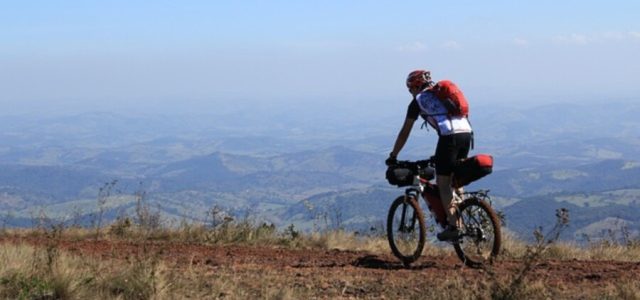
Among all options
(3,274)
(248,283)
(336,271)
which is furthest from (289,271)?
(3,274)

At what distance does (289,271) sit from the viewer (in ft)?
22.7

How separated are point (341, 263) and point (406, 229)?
0.94 metres

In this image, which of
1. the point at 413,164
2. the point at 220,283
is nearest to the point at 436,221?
the point at 413,164

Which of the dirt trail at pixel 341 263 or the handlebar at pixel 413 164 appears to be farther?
the handlebar at pixel 413 164

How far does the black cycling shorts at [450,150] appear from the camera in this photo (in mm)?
7055

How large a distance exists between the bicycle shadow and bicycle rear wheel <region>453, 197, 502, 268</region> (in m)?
0.41

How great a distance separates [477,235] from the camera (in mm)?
7188

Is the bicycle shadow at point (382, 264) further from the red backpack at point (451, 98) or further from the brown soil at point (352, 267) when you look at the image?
the red backpack at point (451, 98)

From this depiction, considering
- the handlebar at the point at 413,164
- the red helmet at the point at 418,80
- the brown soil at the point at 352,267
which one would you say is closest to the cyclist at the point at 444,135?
the red helmet at the point at 418,80

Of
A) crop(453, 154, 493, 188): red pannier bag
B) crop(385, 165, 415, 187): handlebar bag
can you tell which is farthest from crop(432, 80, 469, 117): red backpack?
crop(385, 165, 415, 187): handlebar bag

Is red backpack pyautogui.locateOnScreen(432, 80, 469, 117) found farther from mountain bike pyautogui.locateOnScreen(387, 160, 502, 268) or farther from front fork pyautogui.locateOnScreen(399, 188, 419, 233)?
front fork pyautogui.locateOnScreen(399, 188, 419, 233)

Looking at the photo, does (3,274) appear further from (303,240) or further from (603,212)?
(603,212)

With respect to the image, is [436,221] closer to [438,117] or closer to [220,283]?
[438,117]

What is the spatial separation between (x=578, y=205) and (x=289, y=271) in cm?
13476
